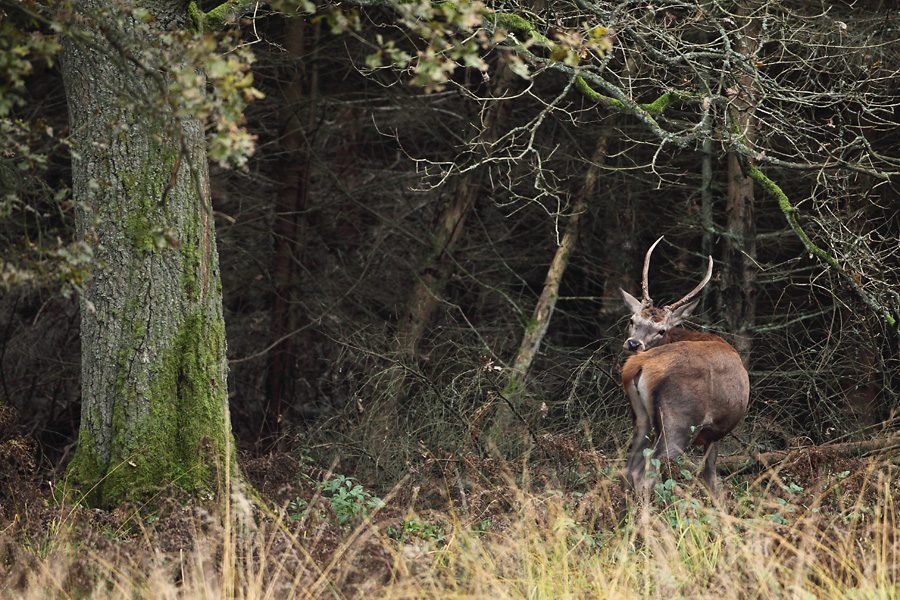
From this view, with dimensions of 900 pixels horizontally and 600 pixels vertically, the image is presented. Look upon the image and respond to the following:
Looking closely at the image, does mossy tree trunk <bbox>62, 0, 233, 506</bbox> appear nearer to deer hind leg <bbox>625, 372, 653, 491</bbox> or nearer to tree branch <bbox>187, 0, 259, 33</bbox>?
tree branch <bbox>187, 0, 259, 33</bbox>

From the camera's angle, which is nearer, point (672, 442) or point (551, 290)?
point (672, 442)

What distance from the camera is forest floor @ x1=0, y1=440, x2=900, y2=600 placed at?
4270 mm

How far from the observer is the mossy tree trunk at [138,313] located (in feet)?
19.3

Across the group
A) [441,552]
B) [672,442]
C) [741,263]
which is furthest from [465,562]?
[741,263]

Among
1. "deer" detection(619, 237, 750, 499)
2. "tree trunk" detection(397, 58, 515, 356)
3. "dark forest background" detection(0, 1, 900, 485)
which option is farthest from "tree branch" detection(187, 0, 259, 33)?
"tree trunk" detection(397, 58, 515, 356)

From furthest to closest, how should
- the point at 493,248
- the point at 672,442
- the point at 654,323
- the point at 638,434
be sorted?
the point at 493,248
the point at 654,323
the point at 638,434
the point at 672,442

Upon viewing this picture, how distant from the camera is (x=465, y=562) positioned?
445 centimetres

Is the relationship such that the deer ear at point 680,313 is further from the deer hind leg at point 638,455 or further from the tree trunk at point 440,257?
the tree trunk at point 440,257

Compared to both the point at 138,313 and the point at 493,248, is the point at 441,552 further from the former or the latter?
the point at 493,248

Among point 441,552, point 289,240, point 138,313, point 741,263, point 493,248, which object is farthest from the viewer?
point 289,240

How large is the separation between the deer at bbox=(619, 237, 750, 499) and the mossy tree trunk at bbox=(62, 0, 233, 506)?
2784mm

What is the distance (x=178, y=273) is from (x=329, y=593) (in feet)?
7.97

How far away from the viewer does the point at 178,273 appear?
5988 millimetres

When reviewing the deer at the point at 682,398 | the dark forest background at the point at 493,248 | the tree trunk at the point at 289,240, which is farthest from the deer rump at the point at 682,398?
the tree trunk at the point at 289,240
